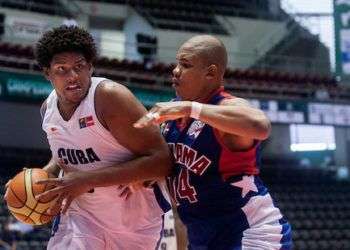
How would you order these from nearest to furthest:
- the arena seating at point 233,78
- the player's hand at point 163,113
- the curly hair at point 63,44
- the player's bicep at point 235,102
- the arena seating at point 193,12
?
the player's hand at point 163,113 → the player's bicep at point 235,102 → the curly hair at point 63,44 → the arena seating at point 233,78 → the arena seating at point 193,12

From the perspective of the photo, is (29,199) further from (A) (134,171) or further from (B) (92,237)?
(A) (134,171)

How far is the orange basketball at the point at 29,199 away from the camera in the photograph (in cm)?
315

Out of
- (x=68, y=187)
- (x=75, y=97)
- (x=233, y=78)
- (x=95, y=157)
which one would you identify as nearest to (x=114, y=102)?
(x=75, y=97)

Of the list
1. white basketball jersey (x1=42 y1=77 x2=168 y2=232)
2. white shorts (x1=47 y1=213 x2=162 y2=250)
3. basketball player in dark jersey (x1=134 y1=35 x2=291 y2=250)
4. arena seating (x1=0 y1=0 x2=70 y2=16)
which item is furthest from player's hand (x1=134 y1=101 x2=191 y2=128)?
arena seating (x1=0 y1=0 x2=70 y2=16)

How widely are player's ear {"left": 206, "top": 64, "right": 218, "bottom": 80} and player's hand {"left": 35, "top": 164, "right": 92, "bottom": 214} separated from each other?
0.78m

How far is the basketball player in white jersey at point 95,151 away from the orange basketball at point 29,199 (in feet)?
0.40

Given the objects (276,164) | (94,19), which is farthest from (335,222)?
(94,19)

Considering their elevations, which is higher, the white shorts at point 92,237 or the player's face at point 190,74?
the player's face at point 190,74

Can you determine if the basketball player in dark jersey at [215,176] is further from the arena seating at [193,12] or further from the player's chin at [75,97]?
the arena seating at [193,12]

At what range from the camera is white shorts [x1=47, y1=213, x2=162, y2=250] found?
3232 millimetres

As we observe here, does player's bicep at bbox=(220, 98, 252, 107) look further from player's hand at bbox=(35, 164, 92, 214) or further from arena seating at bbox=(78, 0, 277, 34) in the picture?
arena seating at bbox=(78, 0, 277, 34)

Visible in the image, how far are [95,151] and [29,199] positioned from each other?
42cm

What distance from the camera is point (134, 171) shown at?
10.2 feet

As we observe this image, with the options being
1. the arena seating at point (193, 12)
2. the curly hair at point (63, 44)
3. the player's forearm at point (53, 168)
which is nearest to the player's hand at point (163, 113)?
the curly hair at point (63, 44)
